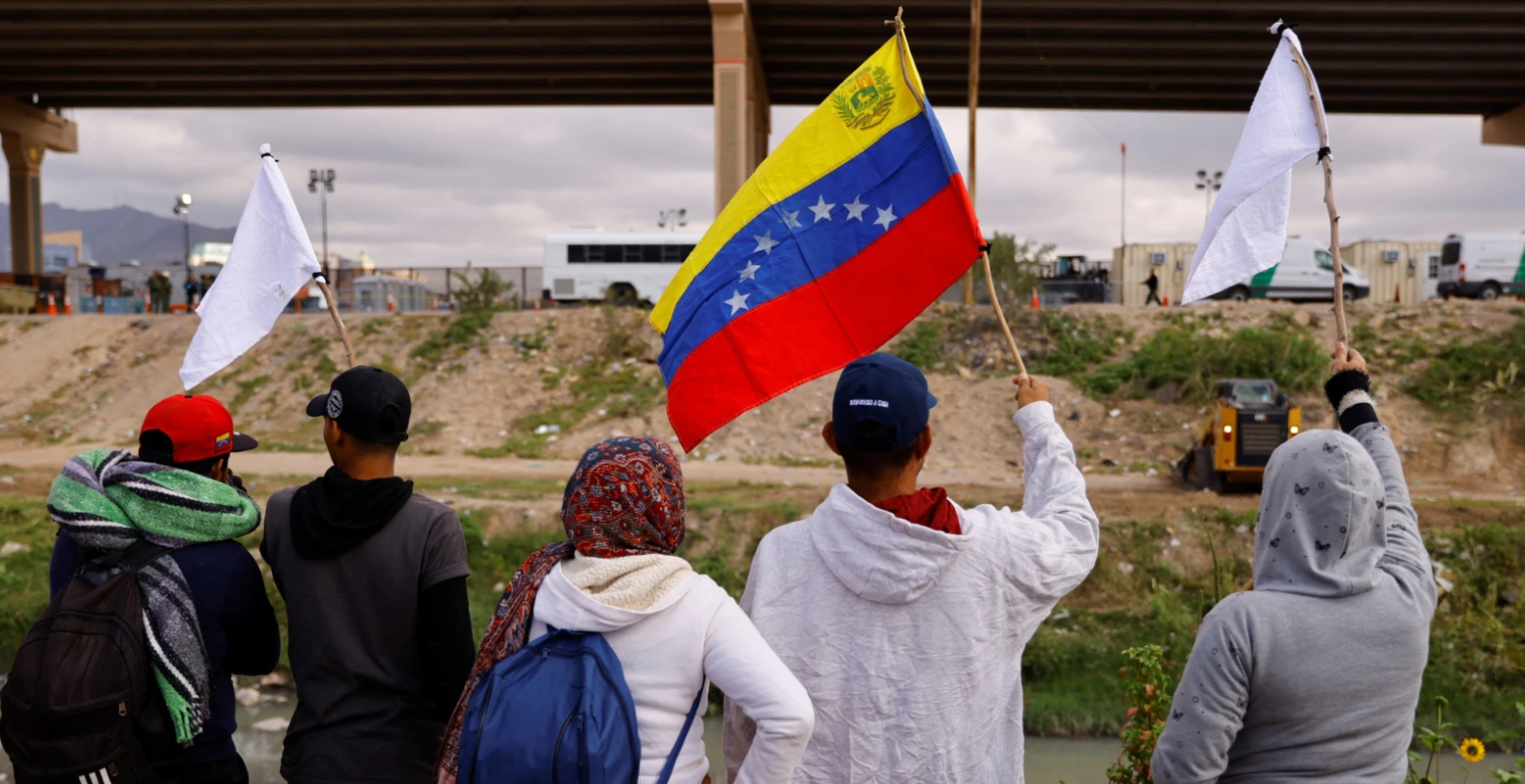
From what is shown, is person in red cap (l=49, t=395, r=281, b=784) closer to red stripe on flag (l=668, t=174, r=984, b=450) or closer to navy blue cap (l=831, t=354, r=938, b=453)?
red stripe on flag (l=668, t=174, r=984, b=450)

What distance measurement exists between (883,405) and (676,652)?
0.69m

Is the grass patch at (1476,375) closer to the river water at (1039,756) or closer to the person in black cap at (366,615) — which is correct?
the river water at (1039,756)

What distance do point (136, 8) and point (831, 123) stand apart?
27.6 meters

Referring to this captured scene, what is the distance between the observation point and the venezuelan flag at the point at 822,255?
404cm

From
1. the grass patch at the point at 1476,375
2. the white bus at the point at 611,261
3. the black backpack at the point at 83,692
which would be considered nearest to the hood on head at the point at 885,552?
the black backpack at the point at 83,692

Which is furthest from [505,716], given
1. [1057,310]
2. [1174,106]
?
[1174,106]

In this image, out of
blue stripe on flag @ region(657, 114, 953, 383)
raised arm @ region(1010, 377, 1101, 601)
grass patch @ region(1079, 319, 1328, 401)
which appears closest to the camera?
raised arm @ region(1010, 377, 1101, 601)

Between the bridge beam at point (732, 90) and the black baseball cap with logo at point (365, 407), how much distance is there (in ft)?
73.7

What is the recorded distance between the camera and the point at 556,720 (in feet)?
7.20

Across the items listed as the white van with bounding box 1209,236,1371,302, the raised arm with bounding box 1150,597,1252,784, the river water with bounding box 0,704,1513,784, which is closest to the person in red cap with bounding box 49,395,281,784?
the raised arm with bounding box 1150,597,1252,784

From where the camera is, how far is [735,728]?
8.54 ft

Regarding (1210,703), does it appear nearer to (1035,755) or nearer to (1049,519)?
(1049,519)

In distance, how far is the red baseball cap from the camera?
3.10 metres

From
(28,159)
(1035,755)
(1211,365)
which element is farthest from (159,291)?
(1035,755)
